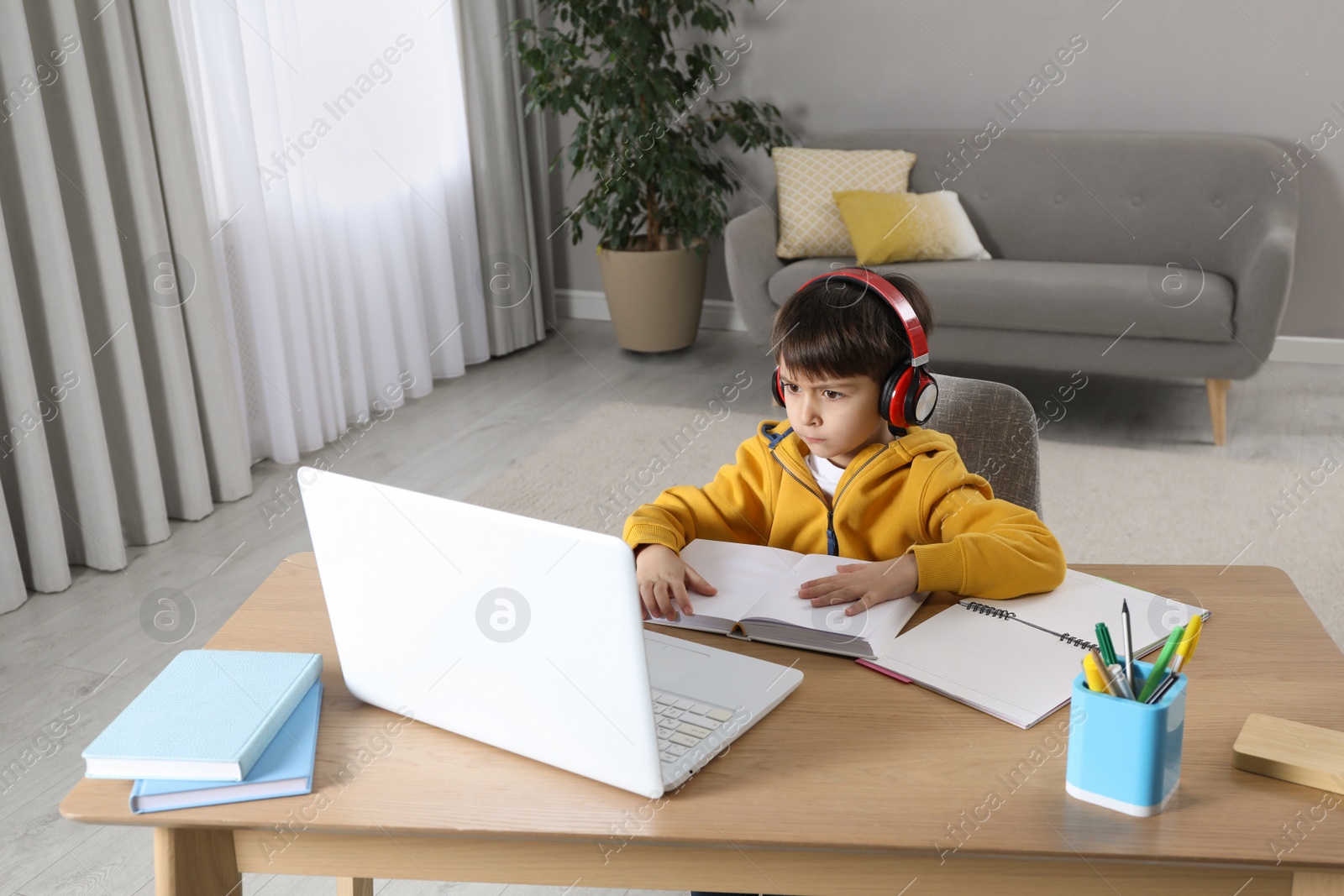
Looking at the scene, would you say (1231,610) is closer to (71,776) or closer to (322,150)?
(71,776)

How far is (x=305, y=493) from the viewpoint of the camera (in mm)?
845

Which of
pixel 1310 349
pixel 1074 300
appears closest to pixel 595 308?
pixel 1074 300

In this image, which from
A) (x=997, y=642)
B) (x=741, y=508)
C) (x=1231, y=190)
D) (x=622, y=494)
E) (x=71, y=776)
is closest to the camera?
(x=997, y=642)

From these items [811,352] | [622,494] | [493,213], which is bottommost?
[622,494]

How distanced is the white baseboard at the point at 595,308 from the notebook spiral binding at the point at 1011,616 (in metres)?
3.68

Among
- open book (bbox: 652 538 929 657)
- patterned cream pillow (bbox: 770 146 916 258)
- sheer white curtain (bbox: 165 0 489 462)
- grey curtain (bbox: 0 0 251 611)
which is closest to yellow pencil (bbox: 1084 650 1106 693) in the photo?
open book (bbox: 652 538 929 657)

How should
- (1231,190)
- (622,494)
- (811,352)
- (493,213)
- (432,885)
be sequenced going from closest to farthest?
(811,352) → (432,885) → (622,494) → (1231,190) → (493,213)

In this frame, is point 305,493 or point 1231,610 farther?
point 1231,610

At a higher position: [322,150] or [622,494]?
[322,150]

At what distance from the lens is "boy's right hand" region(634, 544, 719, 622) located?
1095 millimetres

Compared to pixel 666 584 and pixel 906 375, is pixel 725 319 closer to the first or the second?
pixel 906 375

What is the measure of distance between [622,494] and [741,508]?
5.45 feet

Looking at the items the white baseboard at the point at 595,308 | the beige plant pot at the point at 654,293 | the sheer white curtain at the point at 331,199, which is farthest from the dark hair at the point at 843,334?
the white baseboard at the point at 595,308

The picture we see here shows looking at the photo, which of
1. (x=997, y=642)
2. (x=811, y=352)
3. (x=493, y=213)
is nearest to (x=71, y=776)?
(x=811, y=352)
